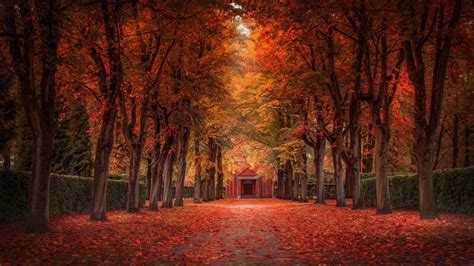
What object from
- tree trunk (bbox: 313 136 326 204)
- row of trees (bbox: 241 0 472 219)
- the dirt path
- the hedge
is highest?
row of trees (bbox: 241 0 472 219)

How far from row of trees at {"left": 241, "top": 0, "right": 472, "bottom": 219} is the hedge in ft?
35.7

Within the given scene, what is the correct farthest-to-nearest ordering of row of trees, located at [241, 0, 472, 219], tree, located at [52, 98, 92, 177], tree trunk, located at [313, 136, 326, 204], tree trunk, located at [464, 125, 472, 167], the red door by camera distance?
the red door
tree trunk, located at [464, 125, 472, 167]
tree, located at [52, 98, 92, 177]
tree trunk, located at [313, 136, 326, 204]
row of trees, located at [241, 0, 472, 219]

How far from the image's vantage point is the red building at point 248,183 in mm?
82000

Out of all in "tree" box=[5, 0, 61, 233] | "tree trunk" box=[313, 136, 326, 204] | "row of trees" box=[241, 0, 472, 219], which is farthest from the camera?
"tree trunk" box=[313, 136, 326, 204]

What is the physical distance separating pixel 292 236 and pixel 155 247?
14.2ft

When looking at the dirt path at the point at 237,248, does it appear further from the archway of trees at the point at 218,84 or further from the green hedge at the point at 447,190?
the green hedge at the point at 447,190

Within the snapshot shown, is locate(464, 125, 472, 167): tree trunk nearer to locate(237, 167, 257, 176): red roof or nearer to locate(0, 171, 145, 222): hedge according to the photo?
locate(0, 171, 145, 222): hedge

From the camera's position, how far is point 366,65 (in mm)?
18266

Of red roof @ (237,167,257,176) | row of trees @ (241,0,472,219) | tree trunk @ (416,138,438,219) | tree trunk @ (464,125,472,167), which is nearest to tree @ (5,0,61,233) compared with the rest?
row of trees @ (241,0,472,219)

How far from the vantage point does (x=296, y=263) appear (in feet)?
26.4

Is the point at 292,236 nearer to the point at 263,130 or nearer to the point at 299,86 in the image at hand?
the point at 299,86

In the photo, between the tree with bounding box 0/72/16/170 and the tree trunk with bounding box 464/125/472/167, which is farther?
the tree trunk with bounding box 464/125/472/167

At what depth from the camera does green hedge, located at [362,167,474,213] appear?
1780cm

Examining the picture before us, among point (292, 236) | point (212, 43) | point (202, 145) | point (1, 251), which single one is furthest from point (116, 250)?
point (202, 145)
